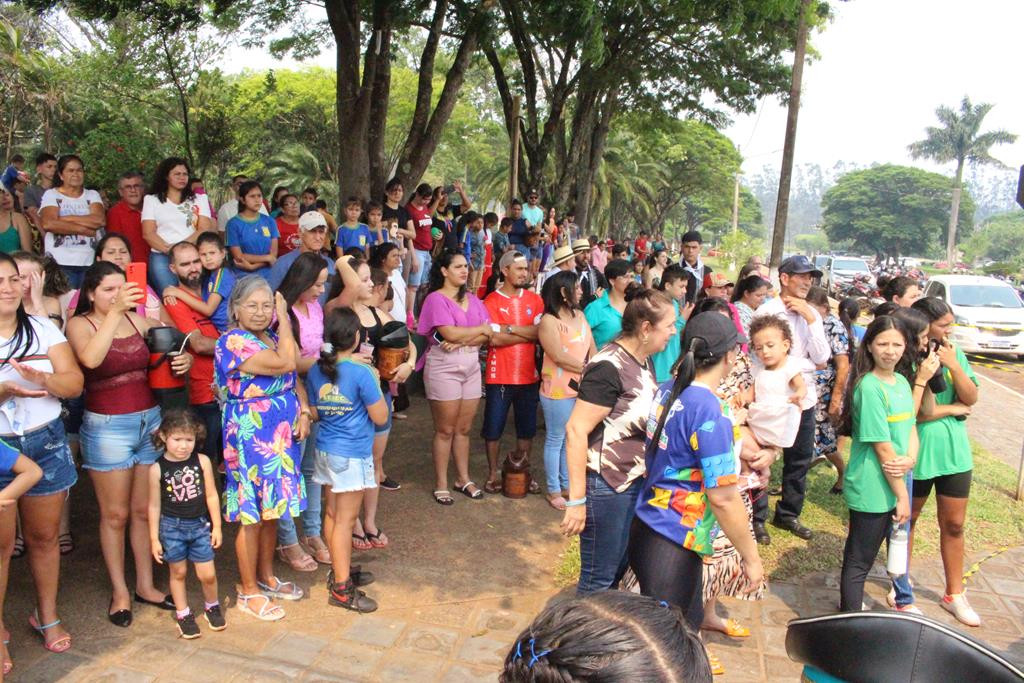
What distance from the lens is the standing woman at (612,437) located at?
3.33 metres

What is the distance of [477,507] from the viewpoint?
5891 millimetres

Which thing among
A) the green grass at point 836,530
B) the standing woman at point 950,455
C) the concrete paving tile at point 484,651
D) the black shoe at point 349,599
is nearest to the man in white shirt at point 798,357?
the green grass at point 836,530

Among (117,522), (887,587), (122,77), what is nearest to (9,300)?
(117,522)

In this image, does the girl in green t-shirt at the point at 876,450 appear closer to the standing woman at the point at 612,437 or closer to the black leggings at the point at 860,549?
the black leggings at the point at 860,549

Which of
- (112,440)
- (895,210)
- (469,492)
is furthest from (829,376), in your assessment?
(895,210)

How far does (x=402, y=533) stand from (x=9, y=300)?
2.88 metres

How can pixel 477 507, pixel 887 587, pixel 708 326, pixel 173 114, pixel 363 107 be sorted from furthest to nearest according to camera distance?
pixel 173 114 < pixel 363 107 < pixel 477 507 < pixel 887 587 < pixel 708 326

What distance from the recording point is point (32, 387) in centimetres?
352

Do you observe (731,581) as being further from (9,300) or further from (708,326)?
(9,300)

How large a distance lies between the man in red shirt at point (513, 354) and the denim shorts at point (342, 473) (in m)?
1.88

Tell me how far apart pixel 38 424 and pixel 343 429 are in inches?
56.4

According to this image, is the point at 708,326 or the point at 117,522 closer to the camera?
the point at 708,326

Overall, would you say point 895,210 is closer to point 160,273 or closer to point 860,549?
point 860,549

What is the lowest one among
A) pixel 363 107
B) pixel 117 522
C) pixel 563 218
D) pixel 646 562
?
pixel 117 522
